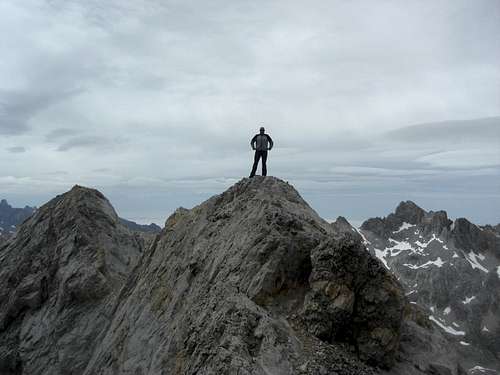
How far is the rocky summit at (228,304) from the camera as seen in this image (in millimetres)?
18594

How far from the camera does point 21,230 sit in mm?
50562

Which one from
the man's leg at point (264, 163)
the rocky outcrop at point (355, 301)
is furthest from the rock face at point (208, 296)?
the man's leg at point (264, 163)

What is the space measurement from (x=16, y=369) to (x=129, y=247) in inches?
571

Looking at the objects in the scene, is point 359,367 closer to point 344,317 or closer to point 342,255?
point 344,317

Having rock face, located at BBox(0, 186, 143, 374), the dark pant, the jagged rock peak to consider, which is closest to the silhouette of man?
the dark pant

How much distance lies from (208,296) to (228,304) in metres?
3.65

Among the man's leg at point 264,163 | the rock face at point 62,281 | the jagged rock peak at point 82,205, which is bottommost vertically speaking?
the rock face at point 62,281

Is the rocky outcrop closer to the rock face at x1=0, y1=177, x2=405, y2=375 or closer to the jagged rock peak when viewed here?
the rock face at x1=0, y1=177, x2=405, y2=375

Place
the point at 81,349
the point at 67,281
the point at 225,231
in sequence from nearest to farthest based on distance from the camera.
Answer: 1. the point at 225,231
2. the point at 81,349
3. the point at 67,281

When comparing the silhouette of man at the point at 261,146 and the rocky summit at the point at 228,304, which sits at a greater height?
the silhouette of man at the point at 261,146

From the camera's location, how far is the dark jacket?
33906 millimetres

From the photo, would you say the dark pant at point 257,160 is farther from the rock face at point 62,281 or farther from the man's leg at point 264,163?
the rock face at point 62,281

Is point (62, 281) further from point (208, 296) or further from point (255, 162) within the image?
point (208, 296)

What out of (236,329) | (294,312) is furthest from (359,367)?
(236,329)
